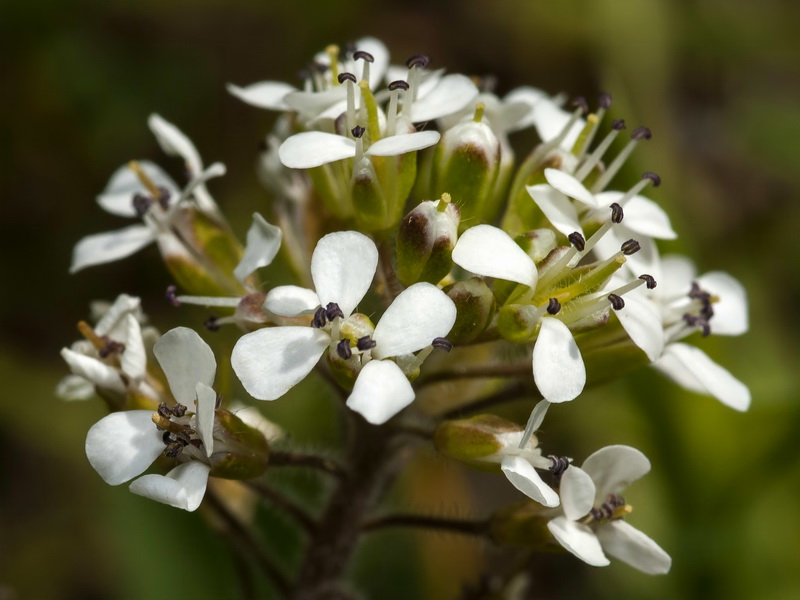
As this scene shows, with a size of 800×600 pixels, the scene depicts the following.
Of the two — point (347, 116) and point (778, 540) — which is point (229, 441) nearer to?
point (347, 116)

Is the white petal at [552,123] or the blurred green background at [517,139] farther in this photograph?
the blurred green background at [517,139]

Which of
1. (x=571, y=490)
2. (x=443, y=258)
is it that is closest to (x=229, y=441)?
(x=443, y=258)

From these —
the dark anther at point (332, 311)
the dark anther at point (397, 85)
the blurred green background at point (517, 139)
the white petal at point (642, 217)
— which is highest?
the dark anther at point (397, 85)

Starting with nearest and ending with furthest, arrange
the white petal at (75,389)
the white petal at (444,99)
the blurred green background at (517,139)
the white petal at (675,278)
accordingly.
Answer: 1. the white petal at (444,99)
2. the white petal at (75,389)
3. the white petal at (675,278)
4. the blurred green background at (517,139)

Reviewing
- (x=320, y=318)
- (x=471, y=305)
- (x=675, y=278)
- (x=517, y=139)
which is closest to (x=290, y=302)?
(x=320, y=318)

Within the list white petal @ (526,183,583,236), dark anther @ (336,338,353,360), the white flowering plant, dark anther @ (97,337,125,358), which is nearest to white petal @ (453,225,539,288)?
the white flowering plant

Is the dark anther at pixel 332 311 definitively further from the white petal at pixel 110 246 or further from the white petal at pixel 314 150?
the white petal at pixel 110 246

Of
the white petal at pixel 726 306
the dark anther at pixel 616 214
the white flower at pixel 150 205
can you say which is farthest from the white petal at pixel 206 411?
the white petal at pixel 726 306

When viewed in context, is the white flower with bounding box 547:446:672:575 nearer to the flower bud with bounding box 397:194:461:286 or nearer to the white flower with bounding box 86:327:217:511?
the flower bud with bounding box 397:194:461:286
